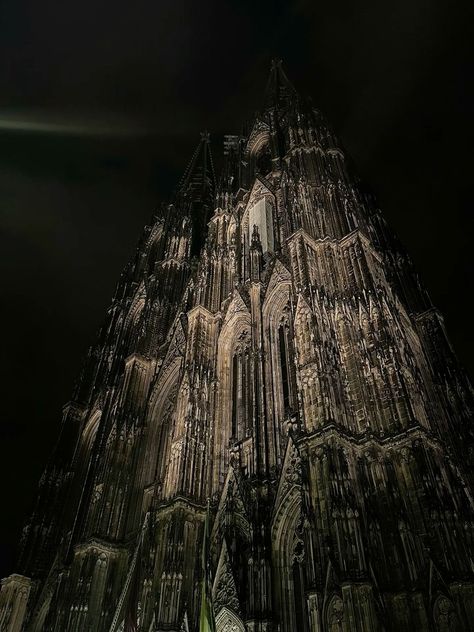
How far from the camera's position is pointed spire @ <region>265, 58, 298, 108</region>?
129ft

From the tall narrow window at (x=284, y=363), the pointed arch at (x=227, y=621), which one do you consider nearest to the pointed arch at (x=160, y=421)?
the tall narrow window at (x=284, y=363)

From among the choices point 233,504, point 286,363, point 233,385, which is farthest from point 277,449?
point 233,385

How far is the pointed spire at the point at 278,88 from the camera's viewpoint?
39284 mm

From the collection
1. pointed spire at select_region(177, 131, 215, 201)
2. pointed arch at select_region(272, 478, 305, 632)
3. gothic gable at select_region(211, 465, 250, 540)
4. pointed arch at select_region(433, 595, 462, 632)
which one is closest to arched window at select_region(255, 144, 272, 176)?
pointed spire at select_region(177, 131, 215, 201)

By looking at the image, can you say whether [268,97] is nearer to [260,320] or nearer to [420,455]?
[260,320]

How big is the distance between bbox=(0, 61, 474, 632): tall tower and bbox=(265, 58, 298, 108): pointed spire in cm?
682

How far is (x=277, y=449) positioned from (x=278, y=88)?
34007 millimetres

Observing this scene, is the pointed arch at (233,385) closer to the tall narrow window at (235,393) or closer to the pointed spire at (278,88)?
the tall narrow window at (235,393)

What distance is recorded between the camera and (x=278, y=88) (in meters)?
42.4

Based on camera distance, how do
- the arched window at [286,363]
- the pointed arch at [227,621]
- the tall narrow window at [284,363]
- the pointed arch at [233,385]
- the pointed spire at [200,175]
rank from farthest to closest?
the pointed spire at [200,175], the pointed arch at [233,385], the tall narrow window at [284,363], the arched window at [286,363], the pointed arch at [227,621]

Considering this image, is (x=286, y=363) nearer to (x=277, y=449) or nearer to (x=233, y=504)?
(x=277, y=449)

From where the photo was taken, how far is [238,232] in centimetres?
2948

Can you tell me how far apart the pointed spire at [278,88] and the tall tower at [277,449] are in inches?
269

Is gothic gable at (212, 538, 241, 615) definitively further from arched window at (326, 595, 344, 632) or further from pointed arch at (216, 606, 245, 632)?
arched window at (326, 595, 344, 632)
